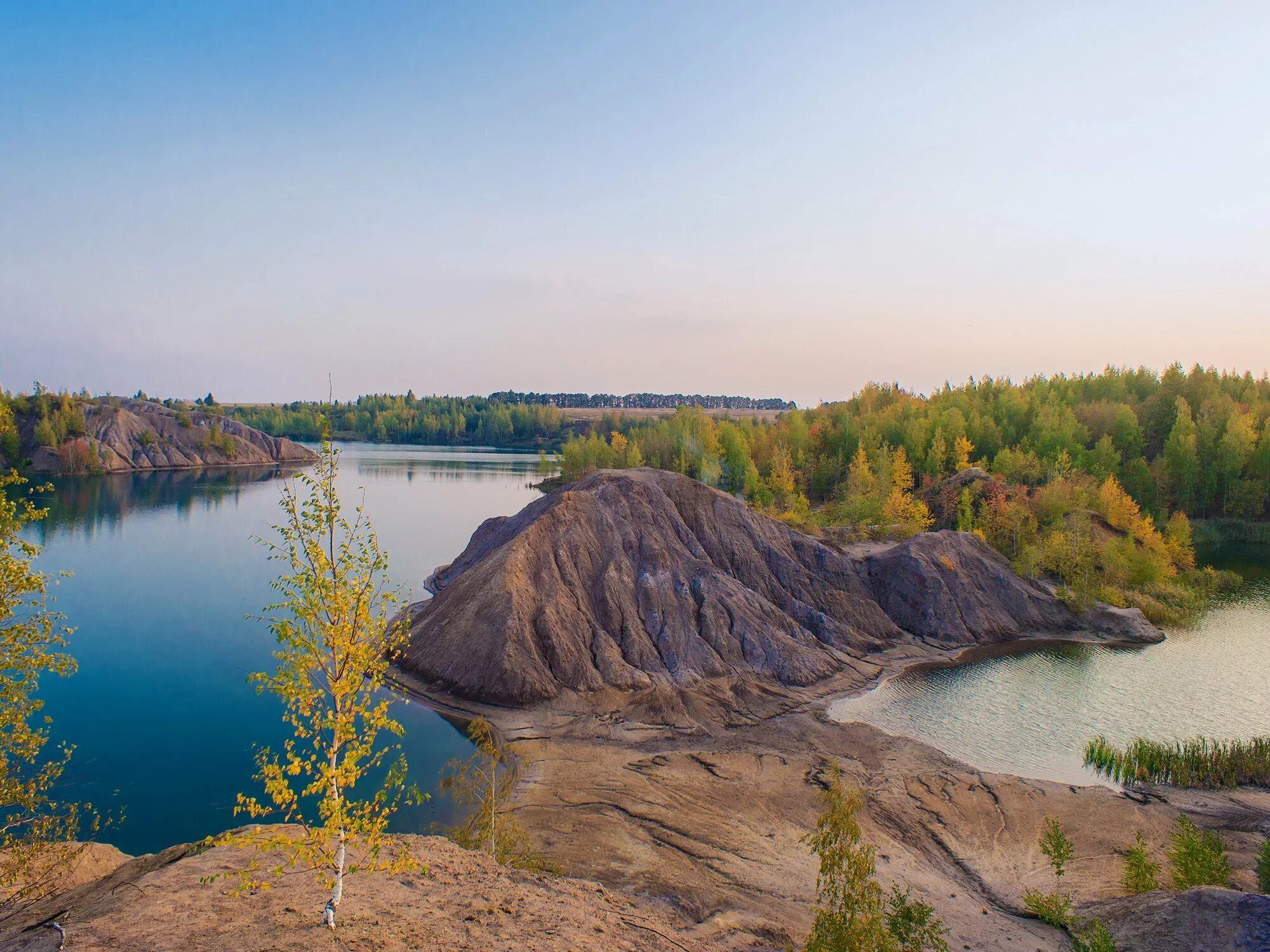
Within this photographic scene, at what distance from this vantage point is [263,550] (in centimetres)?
6400

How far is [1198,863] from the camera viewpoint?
1839cm

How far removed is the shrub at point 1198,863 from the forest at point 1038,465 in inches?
1190

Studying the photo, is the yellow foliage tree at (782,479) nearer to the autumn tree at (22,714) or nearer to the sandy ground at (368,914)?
the sandy ground at (368,914)

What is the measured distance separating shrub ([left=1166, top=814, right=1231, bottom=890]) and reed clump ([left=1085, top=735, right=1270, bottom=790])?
7887 millimetres

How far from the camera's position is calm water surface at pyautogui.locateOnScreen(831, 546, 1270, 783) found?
97.0ft

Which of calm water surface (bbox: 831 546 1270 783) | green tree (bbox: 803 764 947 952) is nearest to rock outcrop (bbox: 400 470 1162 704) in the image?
calm water surface (bbox: 831 546 1270 783)

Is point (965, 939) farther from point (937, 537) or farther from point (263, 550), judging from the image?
point (263, 550)

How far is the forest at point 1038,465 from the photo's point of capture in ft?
183

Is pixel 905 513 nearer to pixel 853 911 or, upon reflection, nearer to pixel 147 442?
pixel 853 911

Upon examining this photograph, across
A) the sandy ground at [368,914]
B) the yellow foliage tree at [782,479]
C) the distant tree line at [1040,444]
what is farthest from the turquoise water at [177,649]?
the yellow foliage tree at [782,479]

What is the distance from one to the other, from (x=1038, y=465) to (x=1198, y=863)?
6818 centimetres

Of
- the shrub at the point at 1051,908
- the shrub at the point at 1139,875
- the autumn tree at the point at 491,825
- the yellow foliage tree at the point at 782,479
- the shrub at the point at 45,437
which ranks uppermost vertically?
the shrub at the point at 45,437

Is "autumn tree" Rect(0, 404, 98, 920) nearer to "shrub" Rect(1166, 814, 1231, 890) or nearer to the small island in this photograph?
"shrub" Rect(1166, 814, 1231, 890)

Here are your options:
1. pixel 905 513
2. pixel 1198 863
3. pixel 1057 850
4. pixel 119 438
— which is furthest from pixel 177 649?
pixel 119 438
